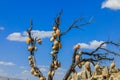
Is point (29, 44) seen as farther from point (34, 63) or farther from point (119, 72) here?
point (119, 72)

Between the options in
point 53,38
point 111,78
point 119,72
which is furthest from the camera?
point 119,72

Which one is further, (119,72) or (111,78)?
(119,72)

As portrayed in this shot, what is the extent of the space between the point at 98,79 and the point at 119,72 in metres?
20.8

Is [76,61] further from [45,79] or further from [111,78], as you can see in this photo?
[111,78]

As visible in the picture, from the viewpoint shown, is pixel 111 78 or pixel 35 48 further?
pixel 111 78

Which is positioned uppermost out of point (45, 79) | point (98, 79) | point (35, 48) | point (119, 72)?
point (119, 72)

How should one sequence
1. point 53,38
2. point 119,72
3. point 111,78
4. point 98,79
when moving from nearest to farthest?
point 53,38 → point 98,79 → point 111,78 → point 119,72

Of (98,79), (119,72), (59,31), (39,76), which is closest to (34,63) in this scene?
(39,76)

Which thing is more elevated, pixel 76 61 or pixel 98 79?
pixel 98 79

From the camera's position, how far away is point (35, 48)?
69.6 ft

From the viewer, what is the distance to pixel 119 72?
368ft

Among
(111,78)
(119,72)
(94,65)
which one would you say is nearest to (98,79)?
(111,78)

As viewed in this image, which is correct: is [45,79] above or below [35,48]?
below

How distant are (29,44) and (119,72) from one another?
305 feet
